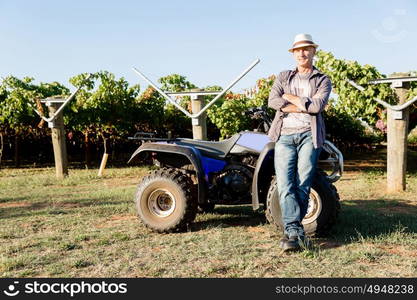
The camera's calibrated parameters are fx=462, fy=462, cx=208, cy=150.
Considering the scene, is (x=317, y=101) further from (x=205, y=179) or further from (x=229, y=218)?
(x=229, y=218)

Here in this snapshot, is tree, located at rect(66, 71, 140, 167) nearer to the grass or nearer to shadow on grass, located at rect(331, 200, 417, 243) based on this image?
the grass

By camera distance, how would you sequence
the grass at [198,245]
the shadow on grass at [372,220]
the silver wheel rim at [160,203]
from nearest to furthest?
A: the grass at [198,245] → the shadow on grass at [372,220] → the silver wheel rim at [160,203]

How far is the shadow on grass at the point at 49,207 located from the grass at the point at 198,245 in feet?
0.05

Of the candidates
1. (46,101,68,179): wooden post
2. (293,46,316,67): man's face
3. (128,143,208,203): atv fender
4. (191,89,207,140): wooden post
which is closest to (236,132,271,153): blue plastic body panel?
(128,143,208,203): atv fender

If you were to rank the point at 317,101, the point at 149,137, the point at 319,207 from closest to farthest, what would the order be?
the point at 317,101 < the point at 319,207 < the point at 149,137

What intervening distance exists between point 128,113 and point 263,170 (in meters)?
11.7

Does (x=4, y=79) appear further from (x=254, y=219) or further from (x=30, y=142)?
(x=254, y=219)

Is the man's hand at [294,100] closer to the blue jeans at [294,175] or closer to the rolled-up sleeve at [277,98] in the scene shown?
the rolled-up sleeve at [277,98]

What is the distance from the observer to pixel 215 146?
18.1 ft

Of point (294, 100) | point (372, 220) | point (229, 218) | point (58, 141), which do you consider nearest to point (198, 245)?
point (229, 218)

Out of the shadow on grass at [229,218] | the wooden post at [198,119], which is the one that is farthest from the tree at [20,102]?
the shadow on grass at [229,218]

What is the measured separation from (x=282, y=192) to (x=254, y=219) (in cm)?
174

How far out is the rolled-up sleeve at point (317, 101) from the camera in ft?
13.4

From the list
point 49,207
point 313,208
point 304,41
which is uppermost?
point 304,41
